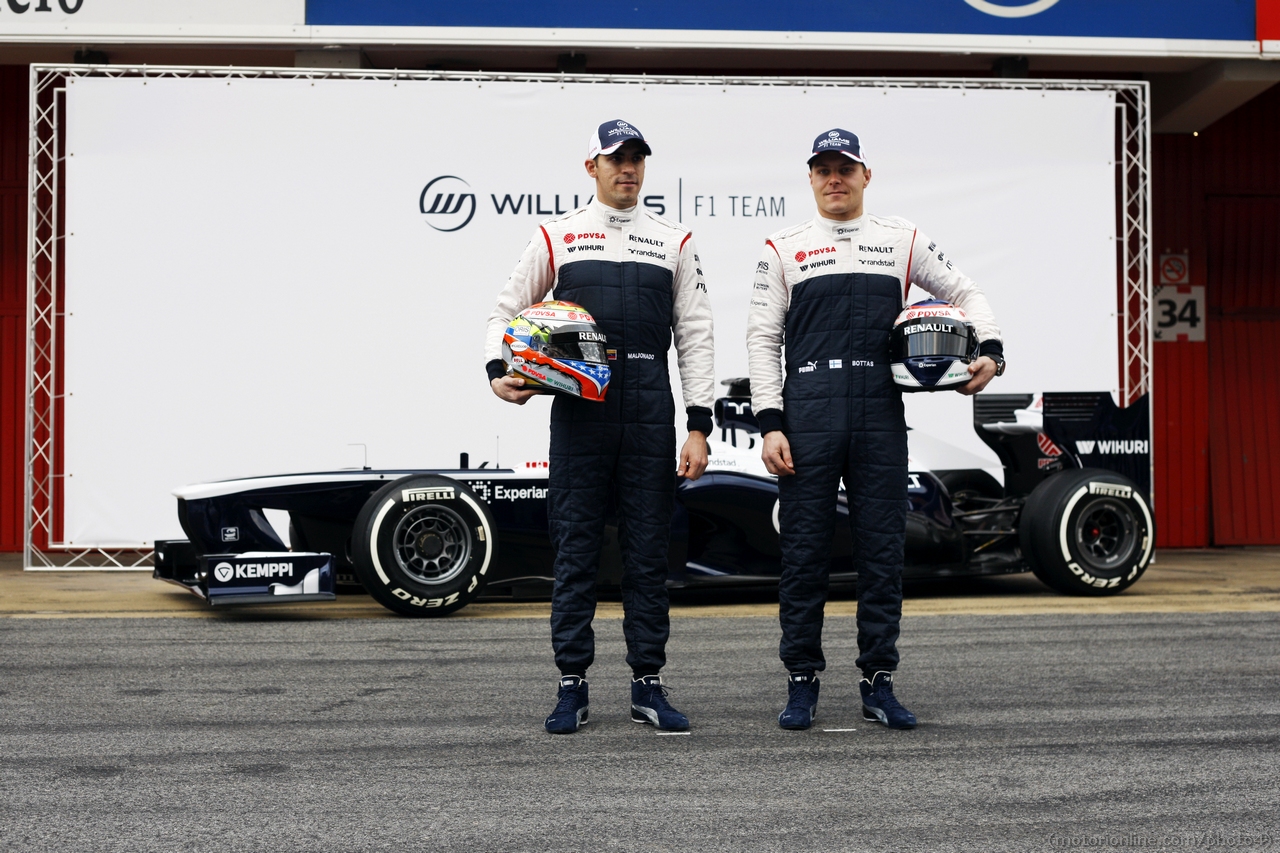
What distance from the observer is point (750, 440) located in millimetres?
7133

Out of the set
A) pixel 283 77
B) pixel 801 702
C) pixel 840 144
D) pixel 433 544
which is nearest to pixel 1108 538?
pixel 433 544

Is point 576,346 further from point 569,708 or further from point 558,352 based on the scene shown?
point 569,708

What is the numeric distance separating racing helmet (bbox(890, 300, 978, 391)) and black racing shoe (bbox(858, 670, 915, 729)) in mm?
913

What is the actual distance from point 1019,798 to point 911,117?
6579mm

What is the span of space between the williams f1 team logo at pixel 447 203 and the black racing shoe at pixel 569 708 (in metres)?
5.17

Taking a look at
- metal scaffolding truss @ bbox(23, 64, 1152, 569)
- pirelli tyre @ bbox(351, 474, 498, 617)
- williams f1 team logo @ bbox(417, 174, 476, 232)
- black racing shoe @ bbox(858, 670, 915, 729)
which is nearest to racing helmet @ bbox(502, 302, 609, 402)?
black racing shoe @ bbox(858, 670, 915, 729)

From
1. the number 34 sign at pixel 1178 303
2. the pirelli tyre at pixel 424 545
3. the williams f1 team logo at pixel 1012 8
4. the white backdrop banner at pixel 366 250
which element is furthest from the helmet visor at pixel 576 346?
the number 34 sign at pixel 1178 303

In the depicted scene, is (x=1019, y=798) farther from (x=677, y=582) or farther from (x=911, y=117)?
(x=911, y=117)

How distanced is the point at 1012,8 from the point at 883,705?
264 inches

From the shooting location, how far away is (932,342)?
388cm

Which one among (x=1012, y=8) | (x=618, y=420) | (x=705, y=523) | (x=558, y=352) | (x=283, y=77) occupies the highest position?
(x=1012, y=8)

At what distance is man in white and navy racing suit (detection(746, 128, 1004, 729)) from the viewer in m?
3.96

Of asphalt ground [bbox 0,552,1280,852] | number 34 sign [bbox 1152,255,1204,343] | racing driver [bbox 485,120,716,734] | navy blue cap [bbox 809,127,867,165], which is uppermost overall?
number 34 sign [bbox 1152,255,1204,343]

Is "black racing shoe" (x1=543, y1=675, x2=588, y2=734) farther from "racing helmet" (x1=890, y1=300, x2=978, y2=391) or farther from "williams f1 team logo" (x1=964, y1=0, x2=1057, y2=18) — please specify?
"williams f1 team logo" (x1=964, y1=0, x2=1057, y2=18)
